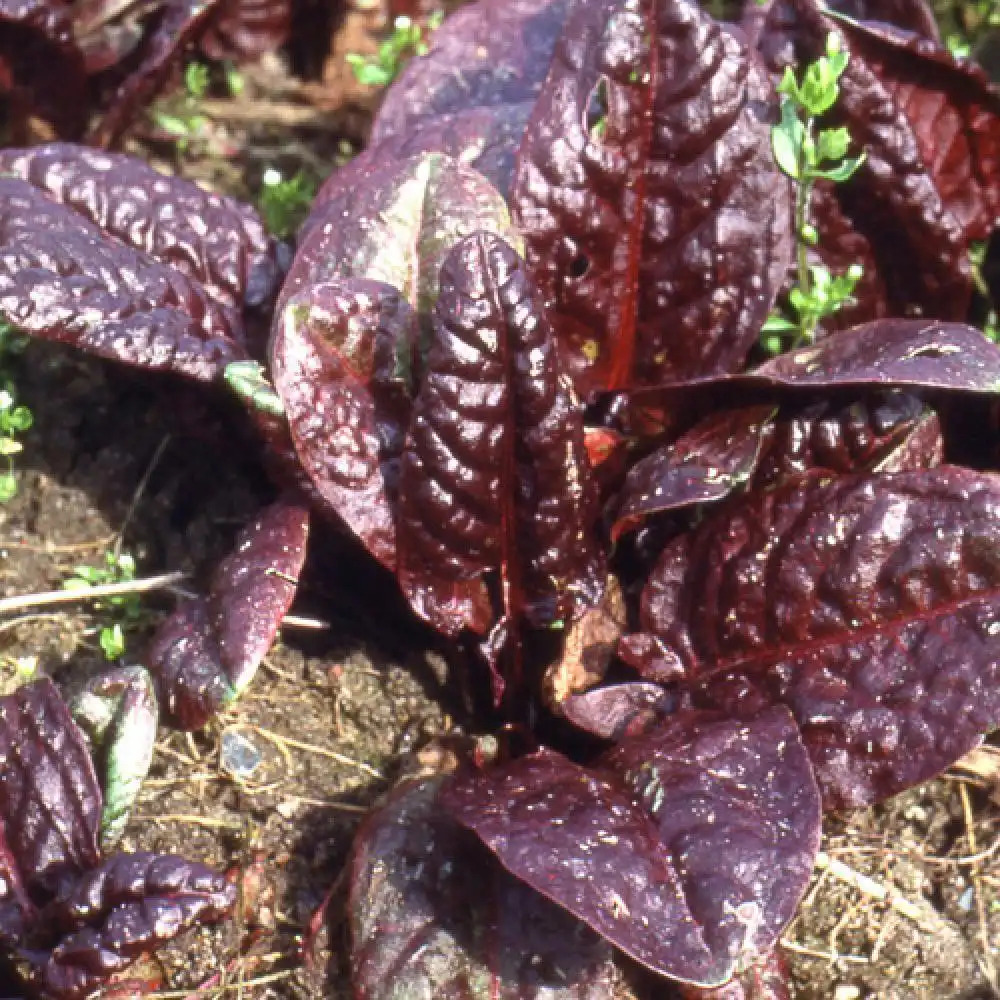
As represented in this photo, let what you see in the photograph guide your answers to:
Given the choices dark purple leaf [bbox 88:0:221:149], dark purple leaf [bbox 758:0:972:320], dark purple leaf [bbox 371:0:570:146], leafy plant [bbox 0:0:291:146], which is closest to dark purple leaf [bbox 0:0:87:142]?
leafy plant [bbox 0:0:291:146]

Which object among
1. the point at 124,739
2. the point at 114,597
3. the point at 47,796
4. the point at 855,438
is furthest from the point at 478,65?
the point at 47,796

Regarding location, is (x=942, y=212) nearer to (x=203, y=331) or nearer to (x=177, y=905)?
(x=203, y=331)

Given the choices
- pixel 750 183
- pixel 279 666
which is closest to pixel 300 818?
pixel 279 666

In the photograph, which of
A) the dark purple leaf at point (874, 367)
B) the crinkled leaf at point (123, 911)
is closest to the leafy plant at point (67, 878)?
the crinkled leaf at point (123, 911)

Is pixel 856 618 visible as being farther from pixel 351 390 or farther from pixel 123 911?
pixel 123 911

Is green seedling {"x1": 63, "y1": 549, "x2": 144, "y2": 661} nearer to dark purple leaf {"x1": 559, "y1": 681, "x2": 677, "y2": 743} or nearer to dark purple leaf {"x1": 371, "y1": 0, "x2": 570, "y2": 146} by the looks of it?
dark purple leaf {"x1": 559, "y1": 681, "x2": 677, "y2": 743}

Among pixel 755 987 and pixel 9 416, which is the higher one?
pixel 9 416

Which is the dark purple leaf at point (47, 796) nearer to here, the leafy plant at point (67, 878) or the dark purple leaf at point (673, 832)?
the leafy plant at point (67, 878)
